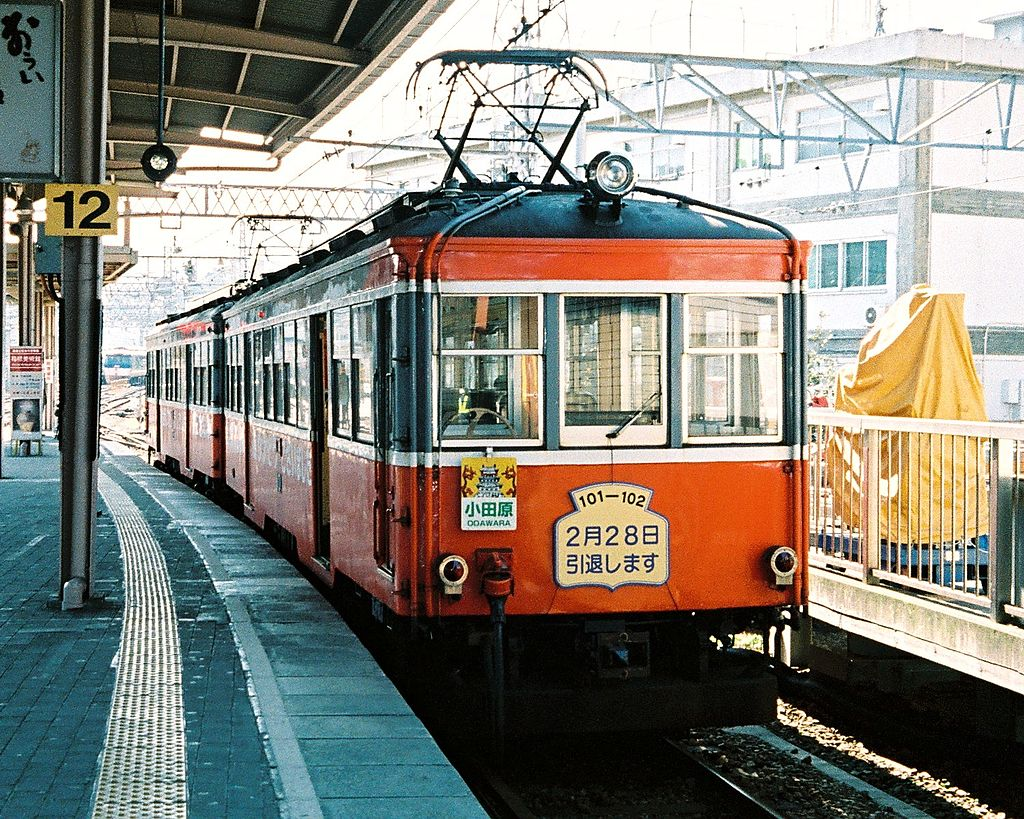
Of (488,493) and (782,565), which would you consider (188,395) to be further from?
(782,565)

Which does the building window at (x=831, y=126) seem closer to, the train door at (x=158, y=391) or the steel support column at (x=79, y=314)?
the train door at (x=158, y=391)

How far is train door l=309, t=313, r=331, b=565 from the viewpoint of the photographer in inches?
389

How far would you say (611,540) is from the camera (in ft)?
24.2

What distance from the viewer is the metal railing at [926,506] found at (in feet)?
24.3

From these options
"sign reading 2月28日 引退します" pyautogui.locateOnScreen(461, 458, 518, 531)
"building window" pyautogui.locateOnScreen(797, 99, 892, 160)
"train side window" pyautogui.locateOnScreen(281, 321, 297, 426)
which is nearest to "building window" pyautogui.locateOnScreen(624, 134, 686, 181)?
"building window" pyautogui.locateOnScreen(797, 99, 892, 160)

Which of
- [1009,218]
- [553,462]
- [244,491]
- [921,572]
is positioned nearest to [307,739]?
[553,462]

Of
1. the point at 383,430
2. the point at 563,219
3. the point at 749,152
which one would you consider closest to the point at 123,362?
the point at 749,152

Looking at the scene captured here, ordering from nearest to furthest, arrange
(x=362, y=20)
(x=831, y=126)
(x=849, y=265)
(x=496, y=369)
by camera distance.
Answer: (x=496, y=369), (x=362, y=20), (x=849, y=265), (x=831, y=126)

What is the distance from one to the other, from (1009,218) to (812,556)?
28.1 meters

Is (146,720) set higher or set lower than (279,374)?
lower

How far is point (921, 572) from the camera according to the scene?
8.27 m

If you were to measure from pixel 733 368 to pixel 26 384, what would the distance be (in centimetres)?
2635

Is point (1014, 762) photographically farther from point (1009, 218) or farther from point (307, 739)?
point (1009, 218)

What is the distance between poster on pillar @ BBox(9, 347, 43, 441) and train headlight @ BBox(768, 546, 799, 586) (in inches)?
1037
